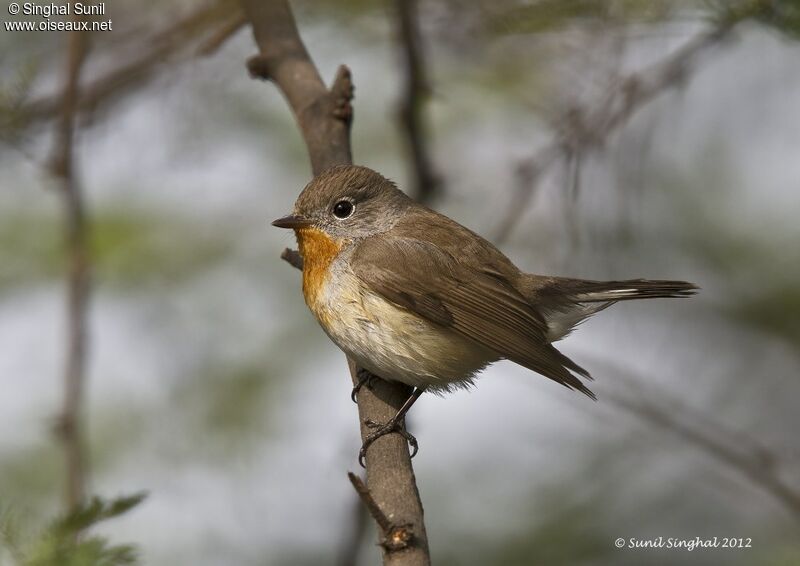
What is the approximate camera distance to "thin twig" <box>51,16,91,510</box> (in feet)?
11.3

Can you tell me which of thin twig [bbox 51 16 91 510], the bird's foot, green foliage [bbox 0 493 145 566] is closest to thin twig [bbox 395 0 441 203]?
thin twig [bbox 51 16 91 510]

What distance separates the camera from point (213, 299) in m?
6.01

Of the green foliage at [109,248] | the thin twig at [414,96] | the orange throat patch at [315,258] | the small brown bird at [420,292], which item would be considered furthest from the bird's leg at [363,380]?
the green foliage at [109,248]

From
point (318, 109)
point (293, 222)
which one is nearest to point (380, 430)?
point (293, 222)

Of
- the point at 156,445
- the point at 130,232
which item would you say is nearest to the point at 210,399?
the point at 156,445

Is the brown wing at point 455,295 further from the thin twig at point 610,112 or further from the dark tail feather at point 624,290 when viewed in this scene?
the thin twig at point 610,112

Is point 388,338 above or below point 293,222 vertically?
below

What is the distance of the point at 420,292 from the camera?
3.91 metres

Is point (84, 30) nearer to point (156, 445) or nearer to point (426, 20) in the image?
point (426, 20)

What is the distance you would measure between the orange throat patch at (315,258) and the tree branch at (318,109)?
0.25 feet

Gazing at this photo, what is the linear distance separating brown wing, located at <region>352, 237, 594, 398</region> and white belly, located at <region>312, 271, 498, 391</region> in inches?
2.3

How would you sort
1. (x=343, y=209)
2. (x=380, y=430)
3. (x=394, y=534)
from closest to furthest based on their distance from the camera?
(x=394, y=534) → (x=380, y=430) → (x=343, y=209)

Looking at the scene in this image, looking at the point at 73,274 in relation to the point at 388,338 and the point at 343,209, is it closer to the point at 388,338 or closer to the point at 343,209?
the point at 343,209

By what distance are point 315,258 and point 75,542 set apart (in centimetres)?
237
